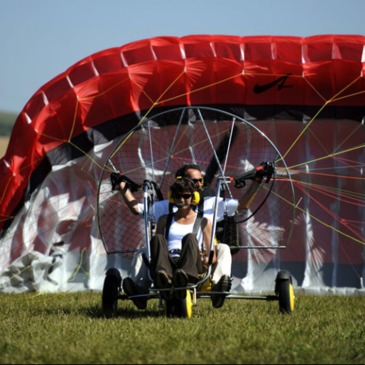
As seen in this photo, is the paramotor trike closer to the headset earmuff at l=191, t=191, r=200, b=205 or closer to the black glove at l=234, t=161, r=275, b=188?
the black glove at l=234, t=161, r=275, b=188

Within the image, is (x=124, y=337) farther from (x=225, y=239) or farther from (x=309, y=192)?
(x=309, y=192)

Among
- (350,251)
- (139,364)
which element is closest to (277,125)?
(350,251)

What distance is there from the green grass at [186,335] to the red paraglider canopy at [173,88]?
3.02 metres

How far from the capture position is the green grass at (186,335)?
574 cm

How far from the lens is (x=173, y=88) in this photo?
11.9 meters

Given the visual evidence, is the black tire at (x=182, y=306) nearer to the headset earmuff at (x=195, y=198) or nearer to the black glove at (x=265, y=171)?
the headset earmuff at (x=195, y=198)

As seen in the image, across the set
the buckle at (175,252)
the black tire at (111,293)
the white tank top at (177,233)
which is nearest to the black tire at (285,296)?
the white tank top at (177,233)

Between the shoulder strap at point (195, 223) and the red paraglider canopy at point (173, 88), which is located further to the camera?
the red paraglider canopy at point (173, 88)

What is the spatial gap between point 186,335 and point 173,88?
5703mm

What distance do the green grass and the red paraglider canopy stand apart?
302 centimetres

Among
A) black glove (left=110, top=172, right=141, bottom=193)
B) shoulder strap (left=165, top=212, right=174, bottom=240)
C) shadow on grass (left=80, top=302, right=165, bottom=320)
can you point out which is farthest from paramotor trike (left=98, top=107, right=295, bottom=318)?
shoulder strap (left=165, top=212, right=174, bottom=240)

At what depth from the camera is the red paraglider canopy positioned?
11.7 m

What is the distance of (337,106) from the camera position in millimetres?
11812

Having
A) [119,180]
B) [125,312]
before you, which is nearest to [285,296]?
[125,312]
